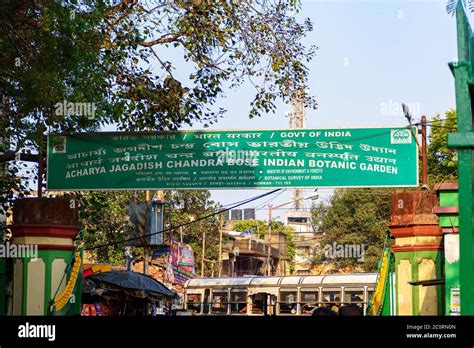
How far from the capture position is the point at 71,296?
1493 cm

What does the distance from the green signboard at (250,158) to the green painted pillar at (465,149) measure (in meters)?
10.8

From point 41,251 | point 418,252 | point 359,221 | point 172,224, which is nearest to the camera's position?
point 41,251

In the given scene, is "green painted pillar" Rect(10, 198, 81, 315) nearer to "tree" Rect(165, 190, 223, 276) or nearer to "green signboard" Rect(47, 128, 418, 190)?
"green signboard" Rect(47, 128, 418, 190)

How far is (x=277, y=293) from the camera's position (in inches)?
1131

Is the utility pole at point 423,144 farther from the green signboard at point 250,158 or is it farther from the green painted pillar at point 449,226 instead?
the green painted pillar at point 449,226

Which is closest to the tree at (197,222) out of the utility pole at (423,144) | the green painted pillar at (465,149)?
the utility pole at (423,144)

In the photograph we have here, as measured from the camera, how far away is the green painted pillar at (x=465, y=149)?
4.62m

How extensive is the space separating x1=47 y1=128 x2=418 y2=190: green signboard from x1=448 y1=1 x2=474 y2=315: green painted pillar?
35.6ft

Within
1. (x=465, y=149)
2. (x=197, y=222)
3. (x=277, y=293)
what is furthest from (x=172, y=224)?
(x=465, y=149)

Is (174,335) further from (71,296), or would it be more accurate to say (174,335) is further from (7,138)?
(71,296)

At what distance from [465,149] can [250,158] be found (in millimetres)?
11387

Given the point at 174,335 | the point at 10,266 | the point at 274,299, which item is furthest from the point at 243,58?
the point at 274,299

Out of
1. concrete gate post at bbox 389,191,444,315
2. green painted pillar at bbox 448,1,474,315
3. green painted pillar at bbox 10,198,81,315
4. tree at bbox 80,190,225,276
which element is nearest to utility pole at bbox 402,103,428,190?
concrete gate post at bbox 389,191,444,315

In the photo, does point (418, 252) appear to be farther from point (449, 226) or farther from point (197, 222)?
point (197, 222)
